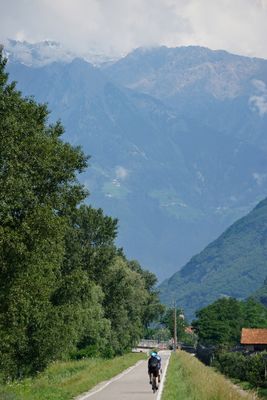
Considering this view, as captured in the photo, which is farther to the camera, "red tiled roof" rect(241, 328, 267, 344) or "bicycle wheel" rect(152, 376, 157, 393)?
"red tiled roof" rect(241, 328, 267, 344)

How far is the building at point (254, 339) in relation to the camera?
4983 inches

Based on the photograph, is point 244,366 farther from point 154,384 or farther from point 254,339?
point 254,339

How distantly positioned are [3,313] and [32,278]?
6.63ft

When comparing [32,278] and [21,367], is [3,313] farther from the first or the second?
[21,367]

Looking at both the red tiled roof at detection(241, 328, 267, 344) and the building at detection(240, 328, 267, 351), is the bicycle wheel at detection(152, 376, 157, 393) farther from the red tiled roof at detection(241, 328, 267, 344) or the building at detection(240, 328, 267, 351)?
the red tiled roof at detection(241, 328, 267, 344)

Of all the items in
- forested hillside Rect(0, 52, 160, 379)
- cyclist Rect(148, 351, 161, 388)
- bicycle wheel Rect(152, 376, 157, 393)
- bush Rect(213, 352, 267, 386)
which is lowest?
bicycle wheel Rect(152, 376, 157, 393)

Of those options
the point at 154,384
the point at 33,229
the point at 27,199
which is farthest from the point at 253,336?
the point at 33,229

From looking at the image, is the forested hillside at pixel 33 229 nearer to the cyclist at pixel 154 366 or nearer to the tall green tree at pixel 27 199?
the tall green tree at pixel 27 199

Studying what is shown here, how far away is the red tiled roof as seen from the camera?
127 meters

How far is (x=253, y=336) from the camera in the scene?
424 ft

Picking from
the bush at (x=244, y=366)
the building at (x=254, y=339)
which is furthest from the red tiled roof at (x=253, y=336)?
the bush at (x=244, y=366)

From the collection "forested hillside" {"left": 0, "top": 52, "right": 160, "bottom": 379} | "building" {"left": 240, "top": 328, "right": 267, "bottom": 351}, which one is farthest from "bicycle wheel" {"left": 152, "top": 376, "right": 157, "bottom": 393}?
"building" {"left": 240, "top": 328, "right": 267, "bottom": 351}

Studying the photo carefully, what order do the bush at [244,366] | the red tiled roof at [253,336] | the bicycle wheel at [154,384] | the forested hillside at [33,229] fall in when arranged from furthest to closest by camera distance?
the red tiled roof at [253,336], the bush at [244,366], the bicycle wheel at [154,384], the forested hillside at [33,229]

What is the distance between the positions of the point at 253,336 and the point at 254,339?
4.60 feet
